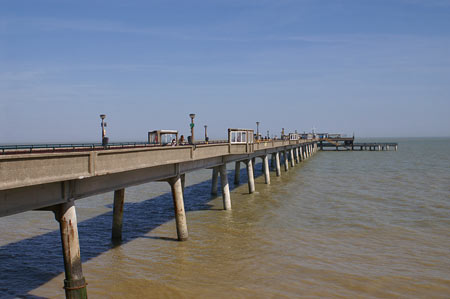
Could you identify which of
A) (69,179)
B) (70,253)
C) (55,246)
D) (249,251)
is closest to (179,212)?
(249,251)

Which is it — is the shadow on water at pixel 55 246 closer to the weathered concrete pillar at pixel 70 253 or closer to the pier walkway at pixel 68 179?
the weathered concrete pillar at pixel 70 253

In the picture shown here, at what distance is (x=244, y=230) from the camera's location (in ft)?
75.6

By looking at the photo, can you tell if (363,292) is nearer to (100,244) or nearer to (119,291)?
(119,291)

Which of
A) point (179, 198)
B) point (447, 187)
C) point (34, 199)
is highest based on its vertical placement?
point (34, 199)

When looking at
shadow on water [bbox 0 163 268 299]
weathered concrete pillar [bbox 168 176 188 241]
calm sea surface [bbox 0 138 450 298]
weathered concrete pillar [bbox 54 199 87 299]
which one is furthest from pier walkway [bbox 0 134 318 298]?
shadow on water [bbox 0 163 268 299]

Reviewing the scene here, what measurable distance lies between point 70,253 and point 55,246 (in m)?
8.63

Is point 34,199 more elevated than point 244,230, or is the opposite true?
point 34,199

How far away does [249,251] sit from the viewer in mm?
18828

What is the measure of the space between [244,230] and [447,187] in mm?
29521

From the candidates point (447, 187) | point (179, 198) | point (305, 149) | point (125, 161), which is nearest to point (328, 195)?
point (447, 187)

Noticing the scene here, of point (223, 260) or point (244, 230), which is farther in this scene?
point (244, 230)

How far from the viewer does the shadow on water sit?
15059 mm

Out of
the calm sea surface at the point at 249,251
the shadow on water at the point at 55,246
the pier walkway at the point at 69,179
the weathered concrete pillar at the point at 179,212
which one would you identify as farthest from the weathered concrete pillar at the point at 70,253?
the weathered concrete pillar at the point at 179,212

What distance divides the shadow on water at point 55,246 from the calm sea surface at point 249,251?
5cm
